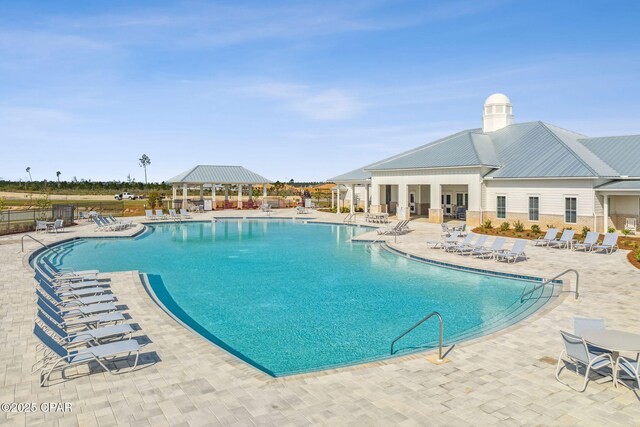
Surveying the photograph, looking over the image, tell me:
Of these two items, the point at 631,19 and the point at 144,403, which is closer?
the point at 144,403

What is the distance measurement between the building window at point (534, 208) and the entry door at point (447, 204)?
30.4 feet

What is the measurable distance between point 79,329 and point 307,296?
6.24 m

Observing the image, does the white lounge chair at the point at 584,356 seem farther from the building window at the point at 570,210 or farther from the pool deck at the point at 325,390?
the building window at the point at 570,210

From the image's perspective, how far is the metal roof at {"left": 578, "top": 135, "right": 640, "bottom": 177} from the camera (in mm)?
25500

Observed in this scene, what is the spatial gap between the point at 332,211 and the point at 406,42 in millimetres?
21786

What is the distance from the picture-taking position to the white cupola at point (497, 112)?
34812 millimetres

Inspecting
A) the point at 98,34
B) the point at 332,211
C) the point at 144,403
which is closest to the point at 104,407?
the point at 144,403

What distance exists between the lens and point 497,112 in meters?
35.0

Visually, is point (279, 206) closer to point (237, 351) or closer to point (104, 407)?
point (237, 351)

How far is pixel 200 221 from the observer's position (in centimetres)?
3634

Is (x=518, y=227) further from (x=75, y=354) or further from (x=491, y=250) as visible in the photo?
(x=75, y=354)

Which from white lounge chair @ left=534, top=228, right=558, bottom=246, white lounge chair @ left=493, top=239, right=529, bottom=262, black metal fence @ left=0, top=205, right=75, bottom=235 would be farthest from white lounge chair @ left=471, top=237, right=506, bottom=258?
black metal fence @ left=0, top=205, right=75, bottom=235

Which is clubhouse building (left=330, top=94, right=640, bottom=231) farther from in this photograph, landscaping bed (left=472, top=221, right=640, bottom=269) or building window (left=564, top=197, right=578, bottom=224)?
landscaping bed (left=472, top=221, right=640, bottom=269)

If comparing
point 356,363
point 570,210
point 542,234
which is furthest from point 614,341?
point 570,210
